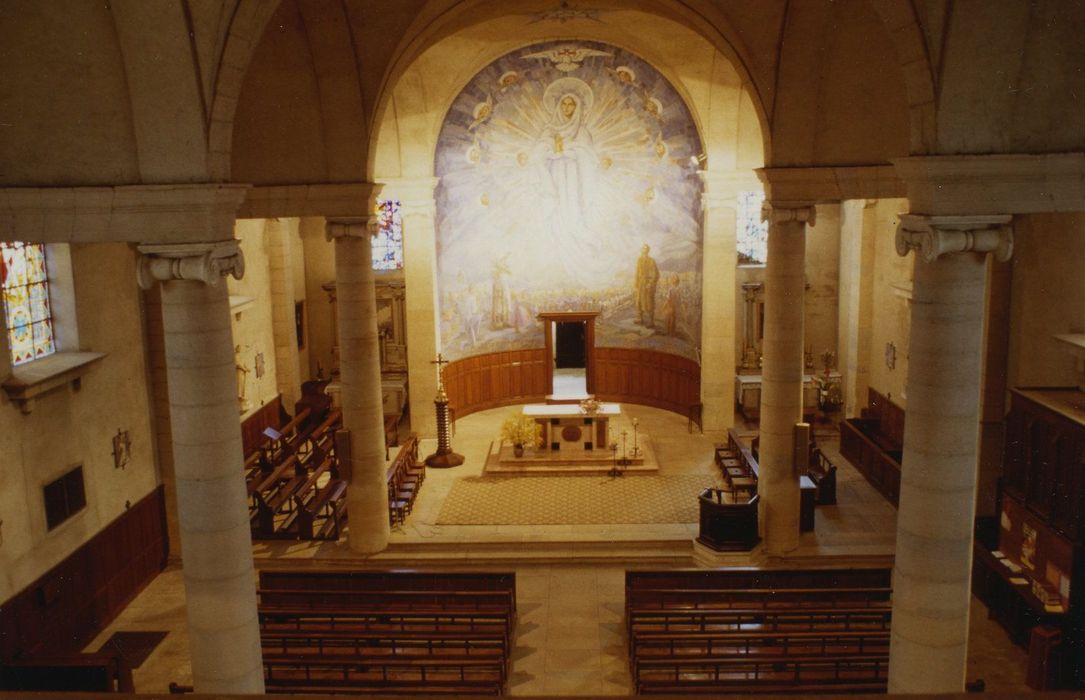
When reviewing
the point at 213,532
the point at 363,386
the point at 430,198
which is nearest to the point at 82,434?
the point at 363,386

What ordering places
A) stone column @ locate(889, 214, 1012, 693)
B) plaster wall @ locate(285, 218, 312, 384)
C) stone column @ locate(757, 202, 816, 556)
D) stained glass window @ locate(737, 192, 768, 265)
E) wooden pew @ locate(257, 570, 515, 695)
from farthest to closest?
plaster wall @ locate(285, 218, 312, 384) < stained glass window @ locate(737, 192, 768, 265) < stone column @ locate(757, 202, 816, 556) < wooden pew @ locate(257, 570, 515, 695) < stone column @ locate(889, 214, 1012, 693)

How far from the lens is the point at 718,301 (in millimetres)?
22219

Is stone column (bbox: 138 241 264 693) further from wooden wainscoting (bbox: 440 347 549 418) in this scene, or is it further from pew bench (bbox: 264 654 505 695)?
wooden wainscoting (bbox: 440 347 549 418)

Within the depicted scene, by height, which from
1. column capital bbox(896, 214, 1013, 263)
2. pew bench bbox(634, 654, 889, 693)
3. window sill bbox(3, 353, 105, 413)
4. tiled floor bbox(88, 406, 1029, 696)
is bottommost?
tiled floor bbox(88, 406, 1029, 696)

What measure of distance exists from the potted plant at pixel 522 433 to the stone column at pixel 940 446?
12.3m

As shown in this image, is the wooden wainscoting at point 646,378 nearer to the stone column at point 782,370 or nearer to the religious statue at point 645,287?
the religious statue at point 645,287

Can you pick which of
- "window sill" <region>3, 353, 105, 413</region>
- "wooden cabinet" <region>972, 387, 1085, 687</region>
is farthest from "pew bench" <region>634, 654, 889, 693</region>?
"window sill" <region>3, 353, 105, 413</region>

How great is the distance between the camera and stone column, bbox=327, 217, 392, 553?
14742 millimetres

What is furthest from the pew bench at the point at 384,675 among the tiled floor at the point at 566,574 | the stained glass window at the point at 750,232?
the stained glass window at the point at 750,232

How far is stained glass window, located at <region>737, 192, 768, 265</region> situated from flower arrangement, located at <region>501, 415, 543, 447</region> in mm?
7952

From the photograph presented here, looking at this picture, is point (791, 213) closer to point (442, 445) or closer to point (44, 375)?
point (442, 445)

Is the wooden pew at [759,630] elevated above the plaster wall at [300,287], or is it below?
below

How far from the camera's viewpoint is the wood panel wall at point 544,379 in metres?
24.4

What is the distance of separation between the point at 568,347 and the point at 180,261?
2403 centimetres
